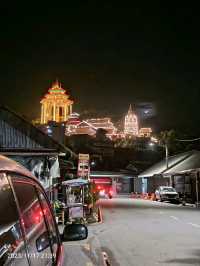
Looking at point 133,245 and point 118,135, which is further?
point 118,135

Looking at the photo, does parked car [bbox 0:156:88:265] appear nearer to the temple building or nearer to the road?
the road

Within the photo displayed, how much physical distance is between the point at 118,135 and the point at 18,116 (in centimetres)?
9194

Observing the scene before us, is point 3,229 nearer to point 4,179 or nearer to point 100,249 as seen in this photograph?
point 4,179

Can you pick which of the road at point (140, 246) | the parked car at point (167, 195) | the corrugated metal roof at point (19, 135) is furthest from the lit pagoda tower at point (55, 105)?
the road at point (140, 246)

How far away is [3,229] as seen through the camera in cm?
239

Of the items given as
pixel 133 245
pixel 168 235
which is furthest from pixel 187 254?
pixel 168 235

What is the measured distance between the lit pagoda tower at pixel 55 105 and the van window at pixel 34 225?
10992cm

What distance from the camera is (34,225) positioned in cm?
315

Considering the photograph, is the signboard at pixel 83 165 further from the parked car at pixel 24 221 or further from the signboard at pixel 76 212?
the parked car at pixel 24 221

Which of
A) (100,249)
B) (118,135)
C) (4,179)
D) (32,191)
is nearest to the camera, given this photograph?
(4,179)

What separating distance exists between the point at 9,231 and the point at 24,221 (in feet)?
1.20

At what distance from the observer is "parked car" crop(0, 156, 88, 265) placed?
243cm

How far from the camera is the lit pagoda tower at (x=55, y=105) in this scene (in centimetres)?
11300

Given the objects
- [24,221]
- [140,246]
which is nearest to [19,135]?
[140,246]
